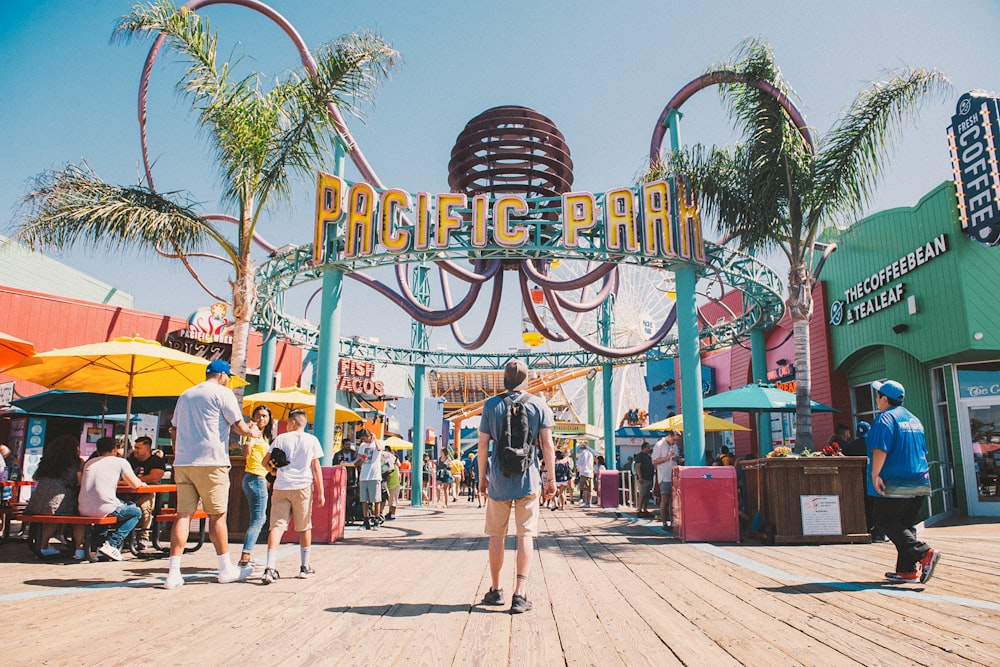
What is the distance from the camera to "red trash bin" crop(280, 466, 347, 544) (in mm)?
9516

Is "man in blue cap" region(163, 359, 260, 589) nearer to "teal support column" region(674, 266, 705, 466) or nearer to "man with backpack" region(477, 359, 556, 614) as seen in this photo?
"man with backpack" region(477, 359, 556, 614)

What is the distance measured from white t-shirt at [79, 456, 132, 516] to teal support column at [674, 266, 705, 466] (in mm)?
8797

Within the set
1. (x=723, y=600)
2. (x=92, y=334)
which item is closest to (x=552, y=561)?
(x=723, y=600)

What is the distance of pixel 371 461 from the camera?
1229 centimetres

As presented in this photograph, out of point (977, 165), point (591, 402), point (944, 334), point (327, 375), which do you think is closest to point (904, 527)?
point (944, 334)

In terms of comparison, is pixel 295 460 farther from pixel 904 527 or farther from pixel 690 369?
pixel 690 369

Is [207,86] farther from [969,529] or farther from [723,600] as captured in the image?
[969,529]

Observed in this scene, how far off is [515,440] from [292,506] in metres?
2.76

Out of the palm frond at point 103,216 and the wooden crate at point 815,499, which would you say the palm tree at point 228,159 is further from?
the wooden crate at point 815,499

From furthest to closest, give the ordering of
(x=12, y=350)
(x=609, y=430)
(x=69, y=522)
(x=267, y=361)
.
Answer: (x=609, y=430)
(x=267, y=361)
(x=12, y=350)
(x=69, y=522)

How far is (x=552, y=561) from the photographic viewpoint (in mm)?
7531

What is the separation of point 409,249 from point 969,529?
11016mm

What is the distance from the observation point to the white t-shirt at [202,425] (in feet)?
19.2

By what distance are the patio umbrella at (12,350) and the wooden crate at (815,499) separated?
9.93 meters
